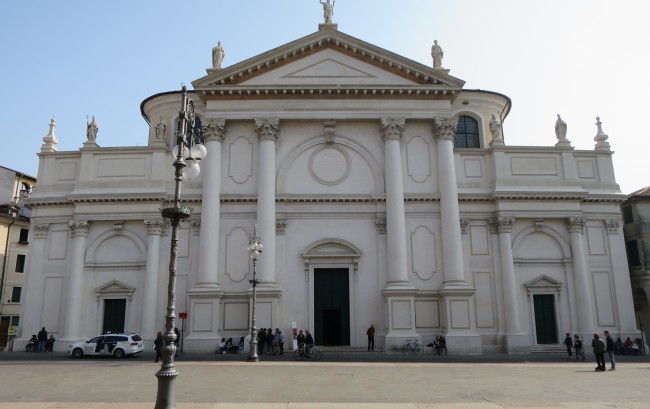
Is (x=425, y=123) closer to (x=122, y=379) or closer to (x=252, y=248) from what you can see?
(x=252, y=248)

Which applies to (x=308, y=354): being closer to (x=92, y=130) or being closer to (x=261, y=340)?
(x=261, y=340)

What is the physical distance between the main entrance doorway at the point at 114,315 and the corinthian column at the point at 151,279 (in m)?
1.82

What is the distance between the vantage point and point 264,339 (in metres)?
26.4

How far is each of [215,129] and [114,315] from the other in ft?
41.2

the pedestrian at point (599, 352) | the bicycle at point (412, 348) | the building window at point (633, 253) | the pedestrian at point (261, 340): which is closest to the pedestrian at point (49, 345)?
the pedestrian at point (261, 340)

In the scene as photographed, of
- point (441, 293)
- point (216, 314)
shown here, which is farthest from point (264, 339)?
point (441, 293)

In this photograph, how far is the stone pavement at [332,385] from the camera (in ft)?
40.0

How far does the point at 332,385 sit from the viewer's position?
15156 mm

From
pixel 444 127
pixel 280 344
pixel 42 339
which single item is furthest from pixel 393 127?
pixel 42 339

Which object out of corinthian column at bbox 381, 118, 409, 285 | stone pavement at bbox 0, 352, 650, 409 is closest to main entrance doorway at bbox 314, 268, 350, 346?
corinthian column at bbox 381, 118, 409, 285

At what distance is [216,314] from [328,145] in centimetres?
1198

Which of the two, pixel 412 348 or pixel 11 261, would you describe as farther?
pixel 11 261

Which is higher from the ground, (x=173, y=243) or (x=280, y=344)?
(x=173, y=243)

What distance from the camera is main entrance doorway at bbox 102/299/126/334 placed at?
98.6 ft
